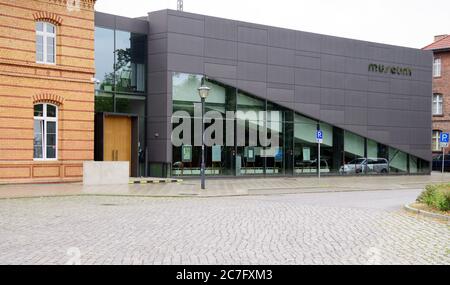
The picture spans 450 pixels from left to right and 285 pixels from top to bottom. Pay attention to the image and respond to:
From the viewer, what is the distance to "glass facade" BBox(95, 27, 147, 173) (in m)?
30.0

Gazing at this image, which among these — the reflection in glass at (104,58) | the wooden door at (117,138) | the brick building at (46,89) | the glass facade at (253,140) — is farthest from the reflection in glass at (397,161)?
the brick building at (46,89)

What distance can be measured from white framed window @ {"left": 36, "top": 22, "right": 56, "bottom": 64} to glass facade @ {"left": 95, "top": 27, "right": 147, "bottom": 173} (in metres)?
3.42

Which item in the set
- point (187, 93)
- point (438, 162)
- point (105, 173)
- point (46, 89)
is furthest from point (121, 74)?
point (438, 162)

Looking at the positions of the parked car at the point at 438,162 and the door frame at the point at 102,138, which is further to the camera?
the parked car at the point at 438,162

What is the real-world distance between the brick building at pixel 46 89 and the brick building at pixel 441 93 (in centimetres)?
3807

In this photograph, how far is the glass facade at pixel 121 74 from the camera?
30.0 metres

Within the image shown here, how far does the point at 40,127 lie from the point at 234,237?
1705 centimetres

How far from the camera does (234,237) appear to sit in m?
11.0

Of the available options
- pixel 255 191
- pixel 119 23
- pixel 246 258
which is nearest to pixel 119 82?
pixel 119 23

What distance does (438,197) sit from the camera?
15.8 meters

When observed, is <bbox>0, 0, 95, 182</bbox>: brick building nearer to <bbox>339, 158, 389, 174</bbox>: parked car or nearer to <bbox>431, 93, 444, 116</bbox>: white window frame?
<bbox>339, 158, 389, 174</bbox>: parked car

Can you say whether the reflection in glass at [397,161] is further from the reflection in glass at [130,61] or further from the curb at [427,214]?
the curb at [427,214]
